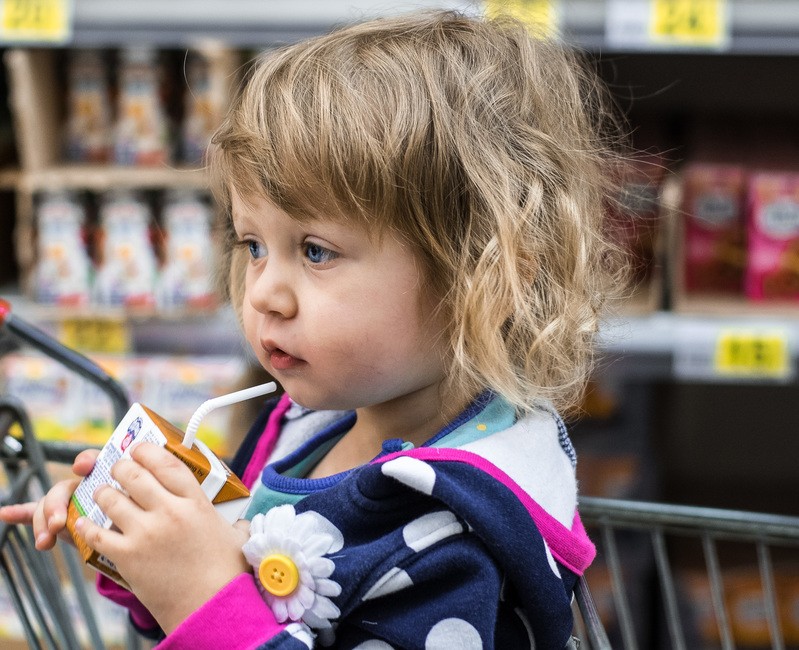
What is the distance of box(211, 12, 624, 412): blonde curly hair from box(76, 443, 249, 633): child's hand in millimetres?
245

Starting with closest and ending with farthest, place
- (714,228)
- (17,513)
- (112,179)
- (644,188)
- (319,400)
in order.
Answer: (319,400) → (17,513) → (644,188) → (714,228) → (112,179)

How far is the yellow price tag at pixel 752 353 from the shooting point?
1717 millimetres

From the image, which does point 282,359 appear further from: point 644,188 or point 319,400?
point 644,188

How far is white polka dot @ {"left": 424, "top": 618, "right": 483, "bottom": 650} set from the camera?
0.79 m

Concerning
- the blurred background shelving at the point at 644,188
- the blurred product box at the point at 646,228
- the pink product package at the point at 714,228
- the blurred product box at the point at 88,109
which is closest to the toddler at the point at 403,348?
the blurred background shelving at the point at 644,188

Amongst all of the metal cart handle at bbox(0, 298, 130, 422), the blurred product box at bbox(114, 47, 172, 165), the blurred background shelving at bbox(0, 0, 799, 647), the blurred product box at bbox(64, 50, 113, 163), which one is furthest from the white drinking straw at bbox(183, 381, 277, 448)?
the blurred product box at bbox(64, 50, 113, 163)

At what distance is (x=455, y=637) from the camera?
0.79 m

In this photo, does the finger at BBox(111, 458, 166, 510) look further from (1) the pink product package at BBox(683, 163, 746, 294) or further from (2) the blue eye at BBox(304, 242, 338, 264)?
(1) the pink product package at BBox(683, 163, 746, 294)

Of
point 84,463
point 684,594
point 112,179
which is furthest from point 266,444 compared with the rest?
point 684,594

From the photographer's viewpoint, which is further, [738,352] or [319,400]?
[738,352]

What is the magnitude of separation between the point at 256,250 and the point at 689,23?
968mm

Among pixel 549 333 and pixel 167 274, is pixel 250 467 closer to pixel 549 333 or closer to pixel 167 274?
pixel 549 333

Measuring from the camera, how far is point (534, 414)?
94 centimetres

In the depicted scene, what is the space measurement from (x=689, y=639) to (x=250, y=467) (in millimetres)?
1194
